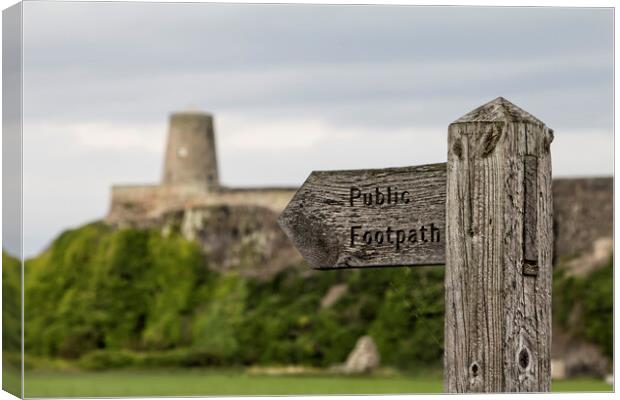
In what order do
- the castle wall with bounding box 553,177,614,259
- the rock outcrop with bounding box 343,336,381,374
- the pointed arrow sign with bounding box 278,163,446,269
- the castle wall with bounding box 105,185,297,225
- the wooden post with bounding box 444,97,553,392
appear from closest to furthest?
1. the wooden post with bounding box 444,97,553,392
2. the pointed arrow sign with bounding box 278,163,446,269
3. the rock outcrop with bounding box 343,336,381,374
4. the castle wall with bounding box 553,177,614,259
5. the castle wall with bounding box 105,185,297,225

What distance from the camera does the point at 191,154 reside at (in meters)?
37.2

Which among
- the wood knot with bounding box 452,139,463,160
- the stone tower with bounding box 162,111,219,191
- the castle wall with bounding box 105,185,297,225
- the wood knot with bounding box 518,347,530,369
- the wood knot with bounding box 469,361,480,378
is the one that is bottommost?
the wood knot with bounding box 469,361,480,378

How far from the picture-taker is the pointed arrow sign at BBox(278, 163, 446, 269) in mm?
3668

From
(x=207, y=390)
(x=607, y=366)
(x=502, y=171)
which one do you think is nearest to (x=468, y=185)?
(x=502, y=171)

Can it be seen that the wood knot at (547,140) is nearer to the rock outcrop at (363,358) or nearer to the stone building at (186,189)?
the rock outcrop at (363,358)

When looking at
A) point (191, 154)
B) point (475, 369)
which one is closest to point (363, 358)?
point (191, 154)

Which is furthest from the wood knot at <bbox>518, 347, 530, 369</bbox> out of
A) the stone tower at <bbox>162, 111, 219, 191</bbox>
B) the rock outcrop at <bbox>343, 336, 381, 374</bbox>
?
the stone tower at <bbox>162, 111, 219, 191</bbox>

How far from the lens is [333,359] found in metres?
30.4

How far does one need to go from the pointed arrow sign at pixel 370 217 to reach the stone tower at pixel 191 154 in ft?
107

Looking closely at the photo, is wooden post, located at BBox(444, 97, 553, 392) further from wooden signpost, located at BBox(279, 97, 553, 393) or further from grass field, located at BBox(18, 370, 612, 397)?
grass field, located at BBox(18, 370, 612, 397)

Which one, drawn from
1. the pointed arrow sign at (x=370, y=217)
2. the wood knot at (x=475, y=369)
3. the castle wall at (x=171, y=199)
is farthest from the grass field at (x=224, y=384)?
the wood knot at (x=475, y=369)

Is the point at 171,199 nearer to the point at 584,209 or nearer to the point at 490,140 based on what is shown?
the point at 584,209

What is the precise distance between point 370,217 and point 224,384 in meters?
23.4

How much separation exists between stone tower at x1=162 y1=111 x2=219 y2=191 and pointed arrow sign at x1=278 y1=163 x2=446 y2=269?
32.7 meters
